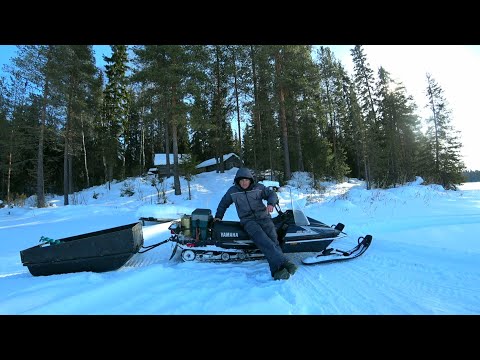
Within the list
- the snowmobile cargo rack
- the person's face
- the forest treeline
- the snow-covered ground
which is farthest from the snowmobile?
the forest treeline

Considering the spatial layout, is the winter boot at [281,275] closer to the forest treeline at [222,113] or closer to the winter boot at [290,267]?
the winter boot at [290,267]

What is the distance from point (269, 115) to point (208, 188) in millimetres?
8014

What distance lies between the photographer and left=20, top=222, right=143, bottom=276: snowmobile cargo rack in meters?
4.29

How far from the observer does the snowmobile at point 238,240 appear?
4.79 meters

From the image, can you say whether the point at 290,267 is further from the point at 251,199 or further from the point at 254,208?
the point at 251,199

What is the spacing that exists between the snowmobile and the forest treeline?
50.4ft

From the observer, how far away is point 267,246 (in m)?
4.24

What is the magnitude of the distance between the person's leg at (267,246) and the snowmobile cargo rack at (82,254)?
191cm

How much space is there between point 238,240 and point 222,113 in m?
Answer: 25.7

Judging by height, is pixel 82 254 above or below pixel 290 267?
above

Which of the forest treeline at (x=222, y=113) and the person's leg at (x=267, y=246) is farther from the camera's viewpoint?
the forest treeline at (x=222, y=113)

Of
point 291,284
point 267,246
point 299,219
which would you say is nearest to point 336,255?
point 299,219

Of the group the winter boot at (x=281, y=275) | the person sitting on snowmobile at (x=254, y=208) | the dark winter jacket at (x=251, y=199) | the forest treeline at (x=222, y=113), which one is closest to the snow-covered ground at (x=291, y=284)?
the winter boot at (x=281, y=275)
